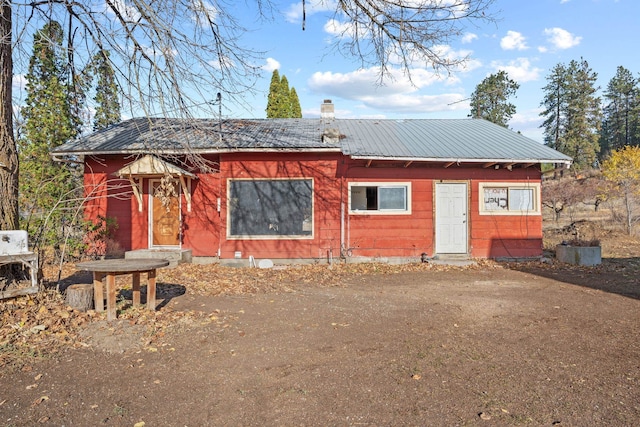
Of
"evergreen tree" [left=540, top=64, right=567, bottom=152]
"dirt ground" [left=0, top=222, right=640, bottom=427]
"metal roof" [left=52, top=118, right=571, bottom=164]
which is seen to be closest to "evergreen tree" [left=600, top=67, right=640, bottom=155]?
"evergreen tree" [left=540, top=64, right=567, bottom=152]

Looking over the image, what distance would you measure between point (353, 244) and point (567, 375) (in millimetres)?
7503

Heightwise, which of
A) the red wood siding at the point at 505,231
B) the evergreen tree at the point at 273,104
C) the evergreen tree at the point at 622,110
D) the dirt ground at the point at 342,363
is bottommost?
the dirt ground at the point at 342,363

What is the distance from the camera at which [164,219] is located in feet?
36.8

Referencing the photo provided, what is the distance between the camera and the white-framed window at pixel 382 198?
11.1 metres

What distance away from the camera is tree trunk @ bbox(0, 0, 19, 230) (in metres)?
5.39

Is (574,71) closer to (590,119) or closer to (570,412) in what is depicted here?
(590,119)

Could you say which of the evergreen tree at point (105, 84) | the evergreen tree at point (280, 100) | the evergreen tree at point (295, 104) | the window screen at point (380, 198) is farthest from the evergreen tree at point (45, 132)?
the evergreen tree at point (295, 104)

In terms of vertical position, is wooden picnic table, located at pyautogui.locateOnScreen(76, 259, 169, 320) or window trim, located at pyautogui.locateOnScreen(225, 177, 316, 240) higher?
window trim, located at pyautogui.locateOnScreen(225, 177, 316, 240)

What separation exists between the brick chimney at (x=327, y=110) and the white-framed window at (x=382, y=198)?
12.7ft

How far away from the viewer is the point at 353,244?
36.0ft

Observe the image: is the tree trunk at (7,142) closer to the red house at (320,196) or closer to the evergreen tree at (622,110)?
the red house at (320,196)

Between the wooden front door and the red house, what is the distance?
0.09 ft

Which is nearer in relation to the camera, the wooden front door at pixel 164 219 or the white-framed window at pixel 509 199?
the wooden front door at pixel 164 219

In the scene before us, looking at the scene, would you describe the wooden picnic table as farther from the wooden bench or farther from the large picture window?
the large picture window
